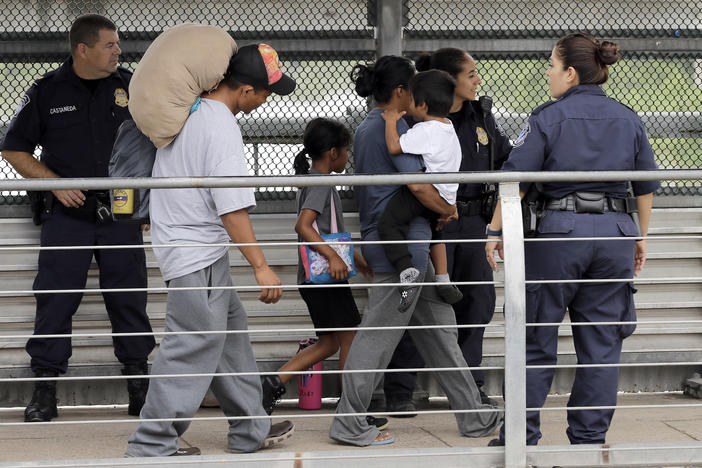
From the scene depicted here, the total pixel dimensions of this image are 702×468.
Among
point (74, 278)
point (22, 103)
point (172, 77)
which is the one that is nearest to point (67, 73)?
point (22, 103)

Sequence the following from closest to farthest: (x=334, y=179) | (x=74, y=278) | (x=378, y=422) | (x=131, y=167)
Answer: (x=334, y=179)
(x=131, y=167)
(x=378, y=422)
(x=74, y=278)

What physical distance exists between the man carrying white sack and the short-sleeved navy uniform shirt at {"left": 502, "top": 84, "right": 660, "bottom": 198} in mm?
1097

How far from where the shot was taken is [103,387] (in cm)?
574

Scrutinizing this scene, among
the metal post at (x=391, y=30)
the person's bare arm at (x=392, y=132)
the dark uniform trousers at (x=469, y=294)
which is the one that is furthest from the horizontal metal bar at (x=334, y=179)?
the metal post at (x=391, y=30)

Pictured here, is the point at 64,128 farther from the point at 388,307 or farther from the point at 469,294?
the point at 469,294

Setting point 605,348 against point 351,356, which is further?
point 351,356

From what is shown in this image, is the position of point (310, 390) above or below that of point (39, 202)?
below

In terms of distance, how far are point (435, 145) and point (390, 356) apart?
1000mm

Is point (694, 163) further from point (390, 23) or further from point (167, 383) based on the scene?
point (167, 383)

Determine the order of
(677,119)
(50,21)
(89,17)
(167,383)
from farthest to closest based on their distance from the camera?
(677,119), (50,21), (89,17), (167,383)

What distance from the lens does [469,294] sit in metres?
5.38

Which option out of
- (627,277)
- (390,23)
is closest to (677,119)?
(390,23)

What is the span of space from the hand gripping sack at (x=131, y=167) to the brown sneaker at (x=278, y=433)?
3.90ft

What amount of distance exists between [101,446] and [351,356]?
4.19 ft
